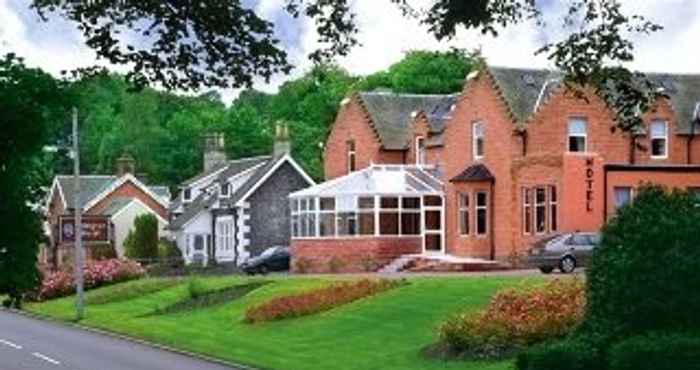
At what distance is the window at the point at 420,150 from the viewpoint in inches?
2822

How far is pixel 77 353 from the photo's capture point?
36125mm

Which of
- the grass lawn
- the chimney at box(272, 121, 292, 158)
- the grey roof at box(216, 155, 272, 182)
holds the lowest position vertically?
the grass lawn

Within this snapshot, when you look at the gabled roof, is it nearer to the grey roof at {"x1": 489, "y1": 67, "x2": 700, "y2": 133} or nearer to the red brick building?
the red brick building

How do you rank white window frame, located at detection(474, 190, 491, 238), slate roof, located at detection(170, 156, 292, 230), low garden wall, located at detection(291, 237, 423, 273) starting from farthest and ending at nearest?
1. slate roof, located at detection(170, 156, 292, 230)
2. low garden wall, located at detection(291, 237, 423, 273)
3. white window frame, located at detection(474, 190, 491, 238)

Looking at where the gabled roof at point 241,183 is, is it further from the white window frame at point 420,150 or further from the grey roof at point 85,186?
A: the white window frame at point 420,150

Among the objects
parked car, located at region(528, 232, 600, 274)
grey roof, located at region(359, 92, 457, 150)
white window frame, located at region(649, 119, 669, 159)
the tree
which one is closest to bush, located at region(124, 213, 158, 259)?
grey roof, located at region(359, 92, 457, 150)

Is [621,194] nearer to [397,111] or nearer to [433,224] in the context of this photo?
[433,224]

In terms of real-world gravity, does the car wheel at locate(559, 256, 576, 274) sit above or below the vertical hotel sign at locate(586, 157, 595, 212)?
below

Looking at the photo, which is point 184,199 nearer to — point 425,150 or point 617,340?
point 425,150

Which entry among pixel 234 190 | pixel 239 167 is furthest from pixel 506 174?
pixel 239 167

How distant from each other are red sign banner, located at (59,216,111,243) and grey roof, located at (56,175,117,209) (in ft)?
128

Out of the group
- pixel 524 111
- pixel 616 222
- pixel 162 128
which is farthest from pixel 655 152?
pixel 162 128

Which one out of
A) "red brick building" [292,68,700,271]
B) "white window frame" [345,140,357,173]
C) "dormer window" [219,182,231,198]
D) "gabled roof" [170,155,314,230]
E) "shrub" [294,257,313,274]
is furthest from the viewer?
"dormer window" [219,182,231,198]

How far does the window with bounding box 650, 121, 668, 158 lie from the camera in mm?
62075
